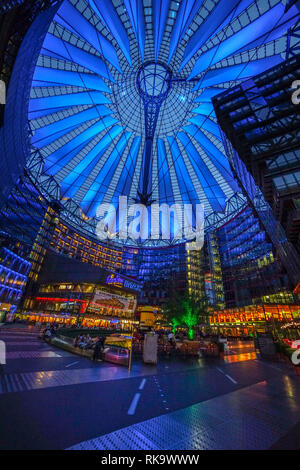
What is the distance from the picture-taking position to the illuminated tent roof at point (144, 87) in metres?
27.3

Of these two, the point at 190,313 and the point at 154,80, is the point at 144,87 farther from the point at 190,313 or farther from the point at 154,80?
the point at 190,313

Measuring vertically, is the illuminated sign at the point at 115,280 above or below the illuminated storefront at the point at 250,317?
above

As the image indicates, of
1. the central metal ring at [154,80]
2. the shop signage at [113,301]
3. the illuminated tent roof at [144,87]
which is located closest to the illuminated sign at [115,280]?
the shop signage at [113,301]

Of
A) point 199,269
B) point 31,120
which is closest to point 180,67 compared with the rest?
point 31,120

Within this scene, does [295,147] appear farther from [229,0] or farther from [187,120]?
[187,120]

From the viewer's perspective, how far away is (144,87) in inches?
1711

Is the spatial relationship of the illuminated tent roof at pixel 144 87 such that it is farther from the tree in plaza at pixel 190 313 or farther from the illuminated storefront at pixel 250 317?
the illuminated storefront at pixel 250 317

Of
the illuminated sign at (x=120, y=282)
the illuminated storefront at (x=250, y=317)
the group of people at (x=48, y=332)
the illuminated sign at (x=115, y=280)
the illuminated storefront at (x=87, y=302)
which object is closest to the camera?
the group of people at (x=48, y=332)

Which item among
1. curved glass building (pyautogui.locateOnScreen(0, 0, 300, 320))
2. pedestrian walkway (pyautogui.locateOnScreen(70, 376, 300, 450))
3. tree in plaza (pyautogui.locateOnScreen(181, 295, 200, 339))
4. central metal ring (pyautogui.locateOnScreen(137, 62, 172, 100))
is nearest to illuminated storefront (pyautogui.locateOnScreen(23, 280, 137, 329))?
curved glass building (pyautogui.locateOnScreen(0, 0, 300, 320))

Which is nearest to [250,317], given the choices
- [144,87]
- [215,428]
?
[215,428]

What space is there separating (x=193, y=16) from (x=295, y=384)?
4256cm

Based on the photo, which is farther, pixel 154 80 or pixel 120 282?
pixel 120 282

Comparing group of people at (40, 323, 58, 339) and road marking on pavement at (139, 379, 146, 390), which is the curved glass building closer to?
road marking on pavement at (139, 379, 146, 390)

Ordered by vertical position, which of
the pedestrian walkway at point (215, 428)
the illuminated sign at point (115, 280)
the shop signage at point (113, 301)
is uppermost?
the illuminated sign at point (115, 280)
